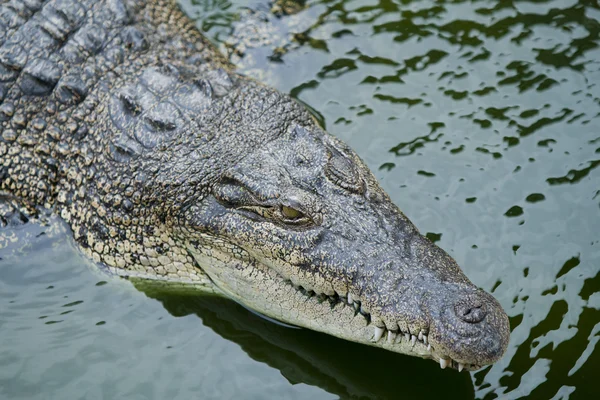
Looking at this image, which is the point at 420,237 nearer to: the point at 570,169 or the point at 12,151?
the point at 570,169

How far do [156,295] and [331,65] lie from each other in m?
2.67

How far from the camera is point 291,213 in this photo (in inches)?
160

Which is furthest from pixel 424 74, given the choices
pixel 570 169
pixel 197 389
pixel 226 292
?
pixel 197 389

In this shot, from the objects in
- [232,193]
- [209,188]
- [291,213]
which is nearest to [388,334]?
[291,213]

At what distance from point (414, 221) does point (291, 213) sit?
48.1 inches

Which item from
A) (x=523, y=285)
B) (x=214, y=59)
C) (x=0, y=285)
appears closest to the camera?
(x=523, y=285)

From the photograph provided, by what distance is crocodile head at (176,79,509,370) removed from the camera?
3.53 metres

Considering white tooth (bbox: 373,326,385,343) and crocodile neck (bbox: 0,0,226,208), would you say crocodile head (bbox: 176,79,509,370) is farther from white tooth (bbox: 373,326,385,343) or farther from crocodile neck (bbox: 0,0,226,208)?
crocodile neck (bbox: 0,0,226,208)

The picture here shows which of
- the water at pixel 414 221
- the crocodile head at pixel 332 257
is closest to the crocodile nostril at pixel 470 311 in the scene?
the crocodile head at pixel 332 257

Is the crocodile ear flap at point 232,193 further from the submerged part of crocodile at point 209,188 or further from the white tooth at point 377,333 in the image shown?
the white tooth at point 377,333

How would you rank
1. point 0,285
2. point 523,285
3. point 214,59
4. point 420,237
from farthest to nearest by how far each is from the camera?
point 214,59, point 0,285, point 523,285, point 420,237

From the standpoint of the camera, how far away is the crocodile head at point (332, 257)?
3.53m

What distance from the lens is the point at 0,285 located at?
15.7 ft

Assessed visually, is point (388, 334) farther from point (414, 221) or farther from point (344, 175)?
point (414, 221)
